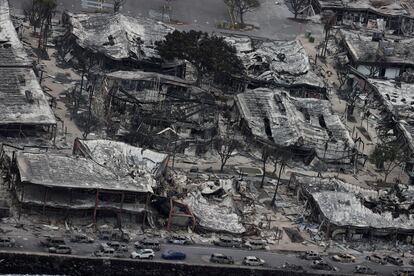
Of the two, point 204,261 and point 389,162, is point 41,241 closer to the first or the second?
point 204,261

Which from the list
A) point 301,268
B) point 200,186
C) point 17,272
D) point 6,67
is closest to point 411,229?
point 301,268

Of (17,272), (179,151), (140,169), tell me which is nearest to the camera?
(17,272)

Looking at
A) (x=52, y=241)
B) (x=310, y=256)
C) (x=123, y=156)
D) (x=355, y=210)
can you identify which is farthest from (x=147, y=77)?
(x=52, y=241)

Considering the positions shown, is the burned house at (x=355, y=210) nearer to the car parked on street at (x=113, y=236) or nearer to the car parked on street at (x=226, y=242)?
the car parked on street at (x=226, y=242)

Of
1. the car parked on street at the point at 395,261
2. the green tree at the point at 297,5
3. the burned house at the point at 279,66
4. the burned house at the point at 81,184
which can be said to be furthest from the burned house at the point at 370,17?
the burned house at the point at 81,184

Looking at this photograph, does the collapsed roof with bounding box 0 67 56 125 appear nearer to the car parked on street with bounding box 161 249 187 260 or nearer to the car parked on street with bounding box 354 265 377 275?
the car parked on street with bounding box 161 249 187 260

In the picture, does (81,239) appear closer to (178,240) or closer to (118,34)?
(178,240)
